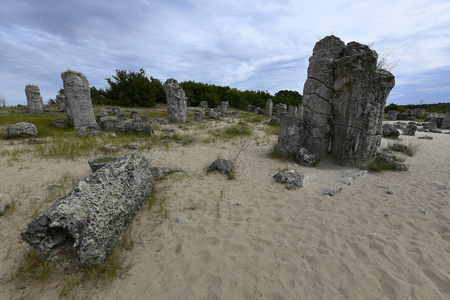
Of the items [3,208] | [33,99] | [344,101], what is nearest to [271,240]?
[3,208]

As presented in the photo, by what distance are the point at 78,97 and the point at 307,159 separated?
10.1m

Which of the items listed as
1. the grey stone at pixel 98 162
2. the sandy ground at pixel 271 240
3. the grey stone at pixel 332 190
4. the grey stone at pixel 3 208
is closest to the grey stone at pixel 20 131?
the sandy ground at pixel 271 240

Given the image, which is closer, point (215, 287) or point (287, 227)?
point (215, 287)

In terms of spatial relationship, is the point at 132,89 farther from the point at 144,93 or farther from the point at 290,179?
the point at 290,179

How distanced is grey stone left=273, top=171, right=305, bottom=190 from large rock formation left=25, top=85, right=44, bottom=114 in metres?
20.7

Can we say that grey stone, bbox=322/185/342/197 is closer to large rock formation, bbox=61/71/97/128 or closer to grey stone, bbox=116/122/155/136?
grey stone, bbox=116/122/155/136

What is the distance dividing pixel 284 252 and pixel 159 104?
2611cm

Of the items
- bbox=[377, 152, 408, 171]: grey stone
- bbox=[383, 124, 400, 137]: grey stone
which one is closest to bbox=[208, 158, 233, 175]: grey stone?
bbox=[377, 152, 408, 171]: grey stone

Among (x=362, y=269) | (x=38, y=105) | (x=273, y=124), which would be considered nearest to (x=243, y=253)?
(x=362, y=269)

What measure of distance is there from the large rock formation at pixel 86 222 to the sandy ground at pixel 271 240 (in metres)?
0.29

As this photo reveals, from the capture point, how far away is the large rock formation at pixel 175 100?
1256cm

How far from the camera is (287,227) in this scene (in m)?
2.85

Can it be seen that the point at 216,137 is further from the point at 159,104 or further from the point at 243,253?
the point at 159,104

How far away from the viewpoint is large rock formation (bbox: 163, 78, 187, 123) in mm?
12562
